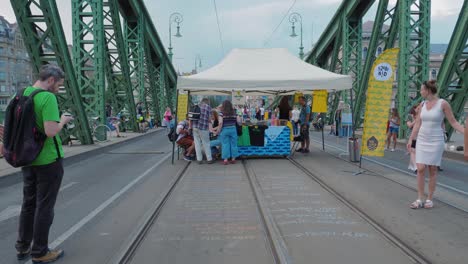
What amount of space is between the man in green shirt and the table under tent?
7.52 metres

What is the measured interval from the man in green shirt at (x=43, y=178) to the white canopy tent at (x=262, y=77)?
7509 mm

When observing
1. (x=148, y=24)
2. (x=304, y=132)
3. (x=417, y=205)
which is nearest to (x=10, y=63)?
(x=148, y=24)

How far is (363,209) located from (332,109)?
24.2m

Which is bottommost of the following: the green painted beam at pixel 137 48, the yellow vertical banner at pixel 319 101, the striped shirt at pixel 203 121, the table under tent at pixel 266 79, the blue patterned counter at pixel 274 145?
the blue patterned counter at pixel 274 145

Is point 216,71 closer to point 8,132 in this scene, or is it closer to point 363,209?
point 363,209

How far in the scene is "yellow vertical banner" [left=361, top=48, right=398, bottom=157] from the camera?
9.46 metres

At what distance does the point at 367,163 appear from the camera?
11148 mm

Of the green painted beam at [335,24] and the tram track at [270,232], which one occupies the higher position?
the green painted beam at [335,24]

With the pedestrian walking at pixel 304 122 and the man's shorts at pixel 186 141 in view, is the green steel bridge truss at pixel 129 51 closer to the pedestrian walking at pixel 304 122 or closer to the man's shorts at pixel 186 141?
the pedestrian walking at pixel 304 122

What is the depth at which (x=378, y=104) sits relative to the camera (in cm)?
965

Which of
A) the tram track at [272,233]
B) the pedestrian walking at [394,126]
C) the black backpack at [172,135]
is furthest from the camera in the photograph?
the pedestrian walking at [394,126]

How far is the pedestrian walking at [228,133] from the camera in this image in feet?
36.8

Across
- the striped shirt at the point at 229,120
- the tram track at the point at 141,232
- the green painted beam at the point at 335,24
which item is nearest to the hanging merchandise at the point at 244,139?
the striped shirt at the point at 229,120

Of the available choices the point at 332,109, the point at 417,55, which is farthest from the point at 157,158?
the point at 332,109
